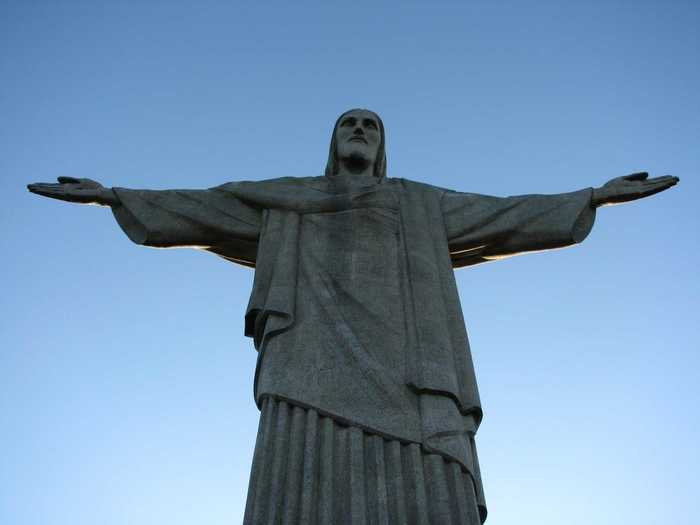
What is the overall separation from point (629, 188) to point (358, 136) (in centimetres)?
369

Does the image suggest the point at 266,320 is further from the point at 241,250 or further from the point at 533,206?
the point at 533,206

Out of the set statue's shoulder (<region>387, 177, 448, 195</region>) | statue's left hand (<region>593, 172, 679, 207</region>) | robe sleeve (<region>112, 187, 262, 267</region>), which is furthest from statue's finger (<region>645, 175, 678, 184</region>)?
robe sleeve (<region>112, 187, 262, 267</region>)

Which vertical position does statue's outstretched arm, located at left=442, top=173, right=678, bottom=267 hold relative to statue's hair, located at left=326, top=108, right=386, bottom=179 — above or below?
below

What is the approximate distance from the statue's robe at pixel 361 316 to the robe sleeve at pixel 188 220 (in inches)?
0.6

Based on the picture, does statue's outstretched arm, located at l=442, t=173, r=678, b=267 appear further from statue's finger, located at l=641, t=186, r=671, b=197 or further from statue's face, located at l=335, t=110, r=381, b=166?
statue's face, located at l=335, t=110, r=381, b=166

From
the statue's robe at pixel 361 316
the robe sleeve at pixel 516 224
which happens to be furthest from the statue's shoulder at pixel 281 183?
the robe sleeve at pixel 516 224

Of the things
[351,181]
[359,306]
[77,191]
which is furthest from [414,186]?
[77,191]

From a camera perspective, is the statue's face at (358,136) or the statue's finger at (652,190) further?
the statue's face at (358,136)

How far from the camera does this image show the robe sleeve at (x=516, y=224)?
468 inches

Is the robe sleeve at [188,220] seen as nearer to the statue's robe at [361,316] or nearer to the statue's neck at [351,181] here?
the statue's robe at [361,316]

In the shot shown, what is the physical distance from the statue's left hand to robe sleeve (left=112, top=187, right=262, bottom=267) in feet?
14.5

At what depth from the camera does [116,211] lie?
11992mm

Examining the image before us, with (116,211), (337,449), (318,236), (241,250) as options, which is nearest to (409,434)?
(337,449)

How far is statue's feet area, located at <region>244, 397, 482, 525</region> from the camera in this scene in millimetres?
8305
